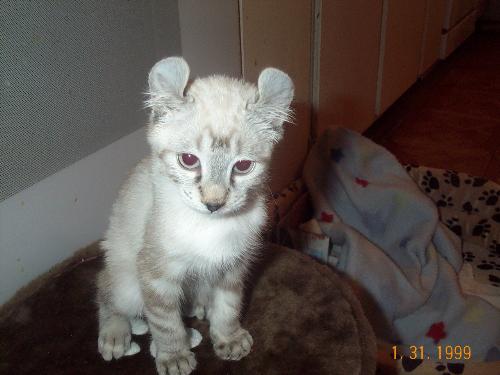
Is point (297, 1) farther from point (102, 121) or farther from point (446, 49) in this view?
point (446, 49)

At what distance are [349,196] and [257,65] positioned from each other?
58 cm

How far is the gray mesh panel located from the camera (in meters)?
0.88

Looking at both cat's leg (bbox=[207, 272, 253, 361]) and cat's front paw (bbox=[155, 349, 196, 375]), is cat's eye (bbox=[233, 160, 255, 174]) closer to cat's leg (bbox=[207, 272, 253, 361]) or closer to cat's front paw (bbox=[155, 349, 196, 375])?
cat's leg (bbox=[207, 272, 253, 361])

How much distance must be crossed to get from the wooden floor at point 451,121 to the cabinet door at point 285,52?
0.80 m

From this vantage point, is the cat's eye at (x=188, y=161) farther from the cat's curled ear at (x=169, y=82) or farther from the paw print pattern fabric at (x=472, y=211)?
the paw print pattern fabric at (x=472, y=211)

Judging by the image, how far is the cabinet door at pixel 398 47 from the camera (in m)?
2.27

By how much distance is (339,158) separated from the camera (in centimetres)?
179

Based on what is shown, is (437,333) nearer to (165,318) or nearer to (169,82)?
(165,318)

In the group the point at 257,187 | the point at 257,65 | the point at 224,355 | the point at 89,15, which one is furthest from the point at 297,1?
the point at 224,355

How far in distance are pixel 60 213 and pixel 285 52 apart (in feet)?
Answer: 2.87

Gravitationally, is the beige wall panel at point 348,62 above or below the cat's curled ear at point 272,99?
below

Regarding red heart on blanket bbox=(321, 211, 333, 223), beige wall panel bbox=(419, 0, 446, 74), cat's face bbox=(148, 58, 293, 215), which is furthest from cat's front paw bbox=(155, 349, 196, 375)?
beige wall panel bbox=(419, 0, 446, 74)

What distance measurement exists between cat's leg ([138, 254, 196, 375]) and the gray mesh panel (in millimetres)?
327
